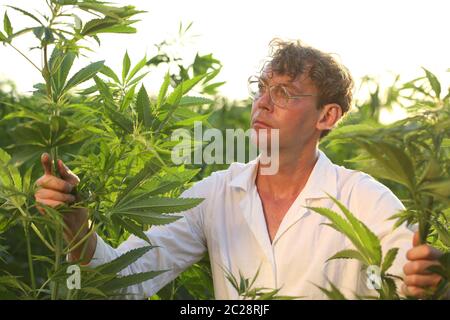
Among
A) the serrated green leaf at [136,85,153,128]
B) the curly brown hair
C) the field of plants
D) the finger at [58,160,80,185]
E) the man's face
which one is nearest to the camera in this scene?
the field of plants

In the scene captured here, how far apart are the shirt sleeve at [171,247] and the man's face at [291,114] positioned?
28 centimetres

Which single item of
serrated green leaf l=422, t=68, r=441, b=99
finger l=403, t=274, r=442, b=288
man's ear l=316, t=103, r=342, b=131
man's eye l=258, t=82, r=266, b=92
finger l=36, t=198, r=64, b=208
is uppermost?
serrated green leaf l=422, t=68, r=441, b=99

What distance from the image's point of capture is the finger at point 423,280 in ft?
5.98

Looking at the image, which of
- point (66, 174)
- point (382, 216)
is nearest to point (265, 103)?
point (382, 216)

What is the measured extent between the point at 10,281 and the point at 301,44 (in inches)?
49.4

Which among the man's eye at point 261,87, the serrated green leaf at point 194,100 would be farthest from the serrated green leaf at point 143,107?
the man's eye at point 261,87

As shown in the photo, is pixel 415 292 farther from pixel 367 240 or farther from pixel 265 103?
pixel 265 103

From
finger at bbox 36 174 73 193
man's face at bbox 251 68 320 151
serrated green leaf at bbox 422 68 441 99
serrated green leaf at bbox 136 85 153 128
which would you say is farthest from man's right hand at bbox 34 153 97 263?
serrated green leaf at bbox 422 68 441 99

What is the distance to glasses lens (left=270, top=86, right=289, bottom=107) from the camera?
8.71 feet

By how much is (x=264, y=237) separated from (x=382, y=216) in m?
0.36

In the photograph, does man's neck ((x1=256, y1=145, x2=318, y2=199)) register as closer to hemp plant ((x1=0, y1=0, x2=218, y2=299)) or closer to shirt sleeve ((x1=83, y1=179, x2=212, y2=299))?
shirt sleeve ((x1=83, y1=179, x2=212, y2=299))

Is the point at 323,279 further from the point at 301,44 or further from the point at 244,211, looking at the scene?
the point at 301,44
